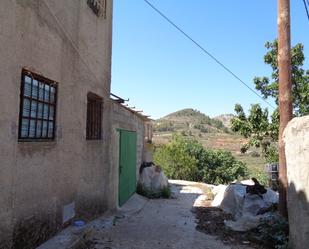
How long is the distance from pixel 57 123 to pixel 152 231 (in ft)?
10.6

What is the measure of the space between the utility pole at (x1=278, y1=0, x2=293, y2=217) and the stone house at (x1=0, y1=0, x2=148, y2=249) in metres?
4.12

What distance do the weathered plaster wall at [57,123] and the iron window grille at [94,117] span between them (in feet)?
0.57

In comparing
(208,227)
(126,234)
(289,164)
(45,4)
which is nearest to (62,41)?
(45,4)

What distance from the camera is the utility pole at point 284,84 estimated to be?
7.70 metres

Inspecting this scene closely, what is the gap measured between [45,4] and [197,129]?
6067 cm

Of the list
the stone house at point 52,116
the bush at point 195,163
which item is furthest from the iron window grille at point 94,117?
the bush at point 195,163

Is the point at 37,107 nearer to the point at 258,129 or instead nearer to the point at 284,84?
the point at 284,84

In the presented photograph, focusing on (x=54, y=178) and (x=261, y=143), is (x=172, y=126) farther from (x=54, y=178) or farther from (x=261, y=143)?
(x=54, y=178)

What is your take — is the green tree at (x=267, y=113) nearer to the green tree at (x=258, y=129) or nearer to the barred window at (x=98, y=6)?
the green tree at (x=258, y=129)

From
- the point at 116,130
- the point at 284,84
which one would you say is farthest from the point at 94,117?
the point at 284,84

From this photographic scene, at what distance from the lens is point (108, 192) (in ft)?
31.7

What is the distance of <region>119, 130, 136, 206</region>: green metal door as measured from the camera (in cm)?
1102

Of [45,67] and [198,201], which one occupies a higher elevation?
[45,67]

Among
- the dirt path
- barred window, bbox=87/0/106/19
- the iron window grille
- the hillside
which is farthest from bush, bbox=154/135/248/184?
the hillside
